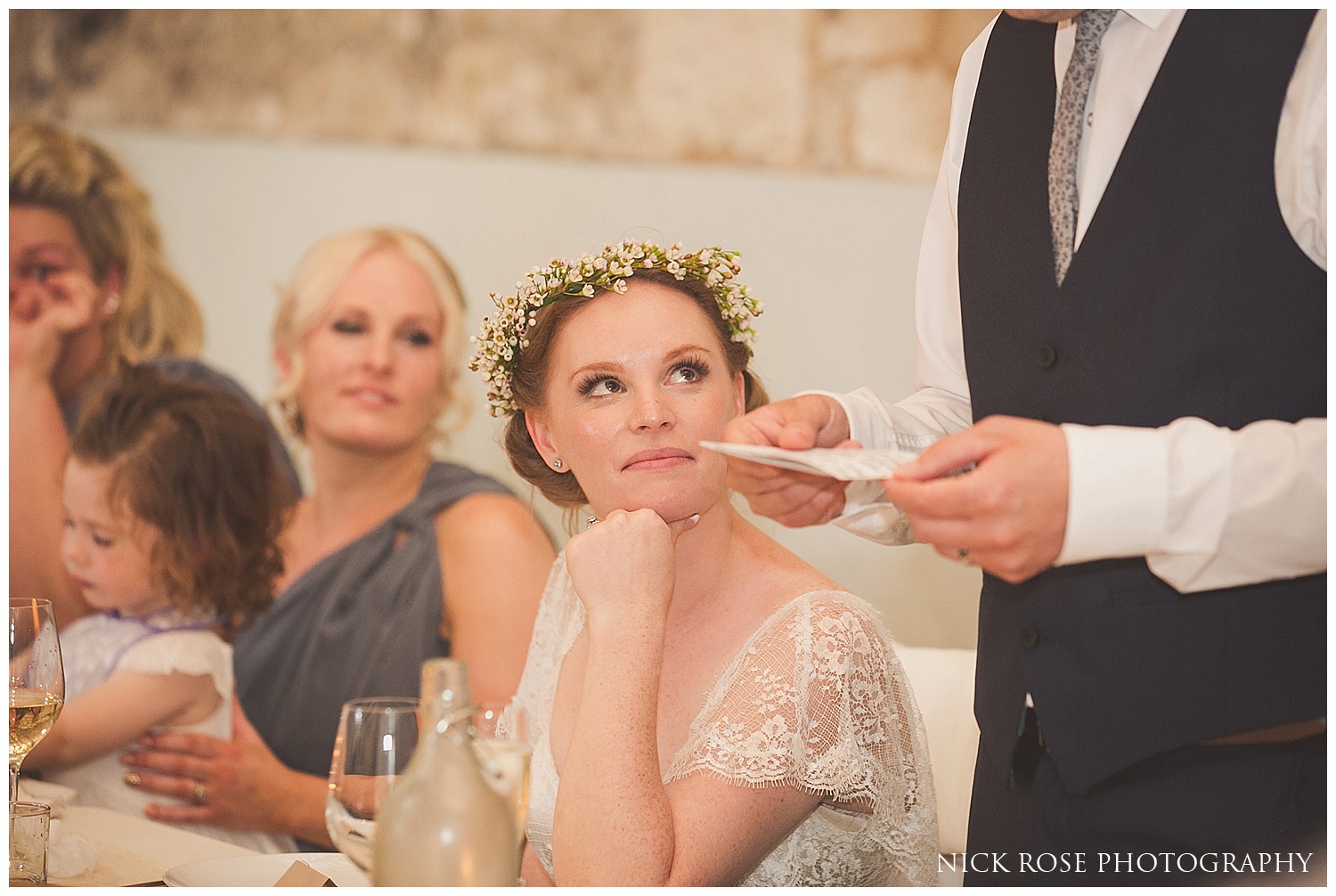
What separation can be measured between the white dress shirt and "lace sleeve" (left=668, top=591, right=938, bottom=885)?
0.33m

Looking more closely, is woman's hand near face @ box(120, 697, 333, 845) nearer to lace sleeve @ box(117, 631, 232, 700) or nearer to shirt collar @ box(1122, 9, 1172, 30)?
lace sleeve @ box(117, 631, 232, 700)

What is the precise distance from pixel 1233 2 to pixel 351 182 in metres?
2.52

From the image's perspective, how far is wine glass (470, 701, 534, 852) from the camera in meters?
0.99

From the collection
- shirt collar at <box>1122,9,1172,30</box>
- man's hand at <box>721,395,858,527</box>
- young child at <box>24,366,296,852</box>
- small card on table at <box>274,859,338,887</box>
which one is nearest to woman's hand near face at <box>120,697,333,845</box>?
young child at <box>24,366,296,852</box>

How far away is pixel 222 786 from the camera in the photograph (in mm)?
3287

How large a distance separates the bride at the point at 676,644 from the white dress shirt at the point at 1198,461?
38 cm

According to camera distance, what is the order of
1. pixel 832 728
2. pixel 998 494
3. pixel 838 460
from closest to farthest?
pixel 998 494, pixel 838 460, pixel 832 728

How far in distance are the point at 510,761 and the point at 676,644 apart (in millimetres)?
1004

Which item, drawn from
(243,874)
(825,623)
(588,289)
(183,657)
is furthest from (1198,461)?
(183,657)

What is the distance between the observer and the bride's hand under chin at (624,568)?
1.63m

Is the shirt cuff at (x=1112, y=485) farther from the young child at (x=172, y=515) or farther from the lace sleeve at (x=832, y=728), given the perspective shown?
the young child at (x=172, y=515)

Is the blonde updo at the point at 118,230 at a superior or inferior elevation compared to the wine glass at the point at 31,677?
superior

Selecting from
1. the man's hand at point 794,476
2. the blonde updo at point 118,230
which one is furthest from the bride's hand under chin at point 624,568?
the blonde updo at point 118,230

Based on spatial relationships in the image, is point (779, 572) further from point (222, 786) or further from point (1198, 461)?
point (222, 786)
